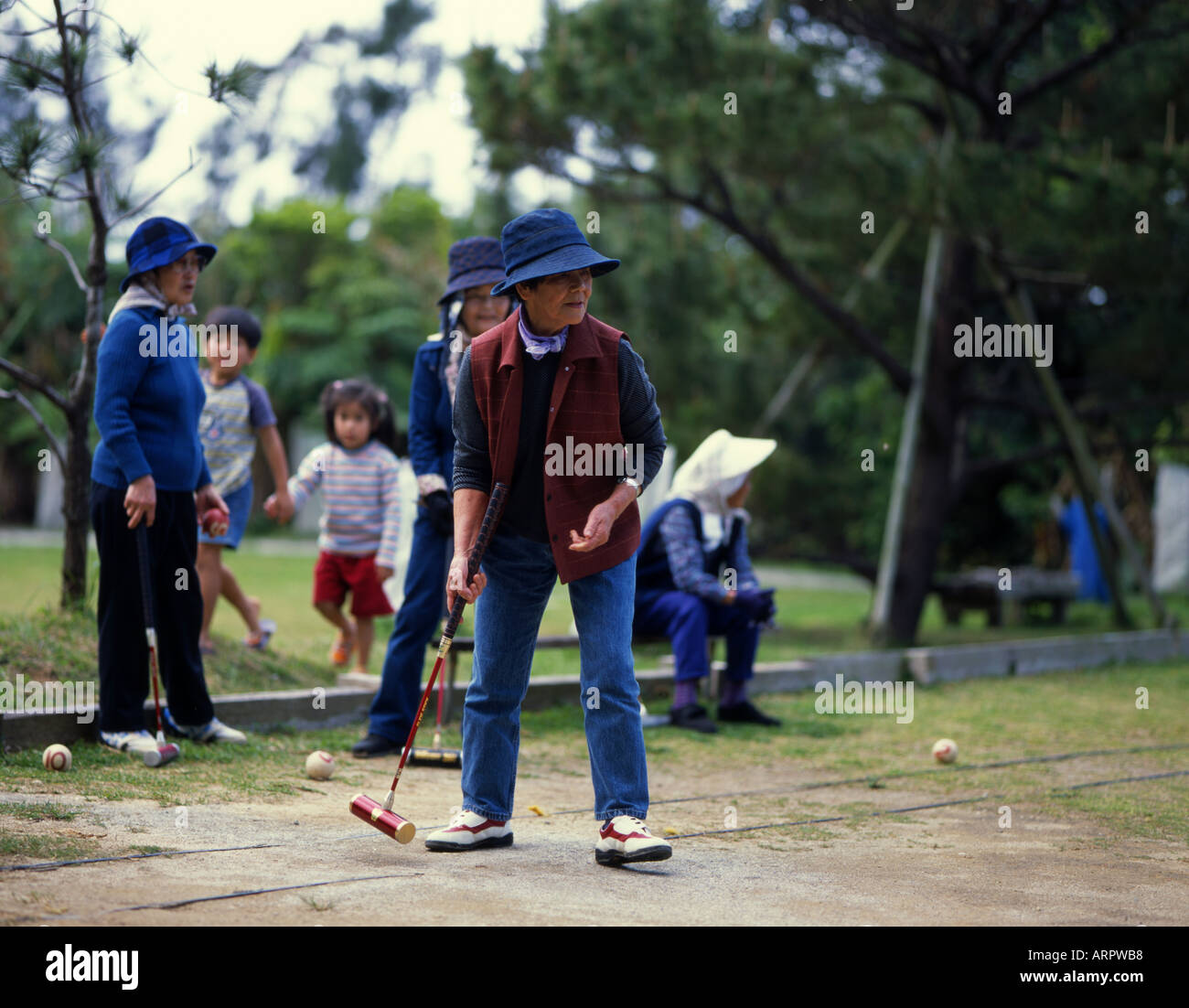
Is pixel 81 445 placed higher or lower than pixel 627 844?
higher

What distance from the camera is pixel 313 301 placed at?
31578 mm

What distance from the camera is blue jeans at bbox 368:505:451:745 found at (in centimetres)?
586

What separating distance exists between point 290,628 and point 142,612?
5.48m

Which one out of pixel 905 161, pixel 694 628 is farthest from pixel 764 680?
pixel 905 161

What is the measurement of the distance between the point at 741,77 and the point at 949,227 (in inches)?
78.3

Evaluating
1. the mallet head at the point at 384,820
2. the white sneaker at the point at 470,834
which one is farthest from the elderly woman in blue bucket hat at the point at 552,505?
the mallet head at the point at 384,820

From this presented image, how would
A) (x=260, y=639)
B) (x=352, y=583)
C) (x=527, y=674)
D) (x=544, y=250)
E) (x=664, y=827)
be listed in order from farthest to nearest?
(x=352, y=583) < (x=260, y=639) < (x=664, y=827) < (x=527, y=674) < (x=544, y=250)

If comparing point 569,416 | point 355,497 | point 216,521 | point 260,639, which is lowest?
point 260,639

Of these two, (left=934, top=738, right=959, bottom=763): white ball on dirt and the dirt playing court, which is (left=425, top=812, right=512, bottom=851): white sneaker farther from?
(left=934, top=738, right=959, bottom=763): white ball on dirt

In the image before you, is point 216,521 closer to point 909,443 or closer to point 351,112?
point 909,443

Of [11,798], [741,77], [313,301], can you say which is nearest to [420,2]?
[313,301]

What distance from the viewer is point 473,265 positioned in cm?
586

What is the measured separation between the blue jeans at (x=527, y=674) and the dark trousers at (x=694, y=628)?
282cm

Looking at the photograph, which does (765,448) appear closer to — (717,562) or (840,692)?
(717,562)
